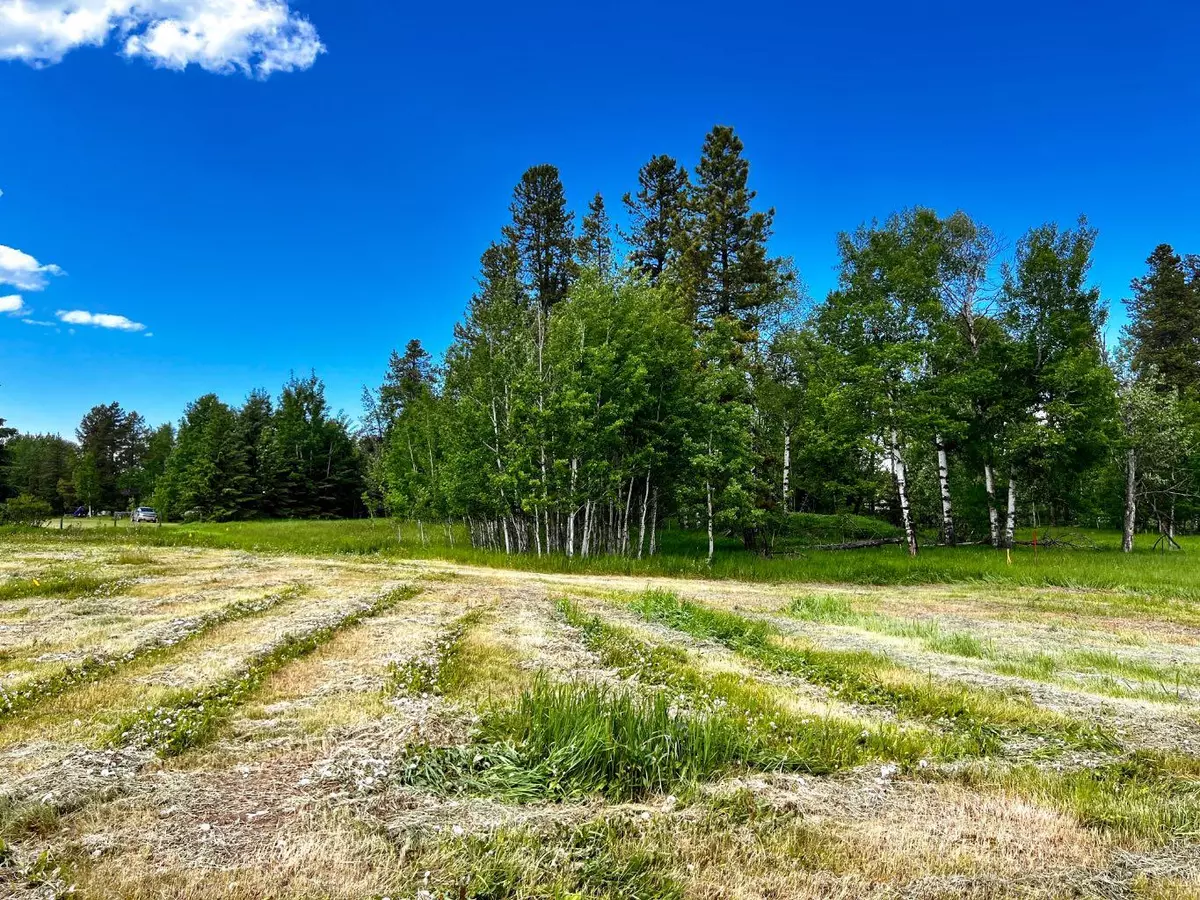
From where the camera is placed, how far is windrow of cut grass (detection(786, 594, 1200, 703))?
25.0 ft

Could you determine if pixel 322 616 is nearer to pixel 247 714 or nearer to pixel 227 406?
pixel 247 714

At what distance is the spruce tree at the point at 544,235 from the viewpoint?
1401 inches

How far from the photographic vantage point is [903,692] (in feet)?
23.6

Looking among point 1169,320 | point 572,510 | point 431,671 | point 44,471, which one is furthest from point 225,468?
point 1169,320

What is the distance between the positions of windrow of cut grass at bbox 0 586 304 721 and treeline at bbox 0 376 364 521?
43657 mm

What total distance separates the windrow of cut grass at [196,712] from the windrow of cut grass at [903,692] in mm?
6498

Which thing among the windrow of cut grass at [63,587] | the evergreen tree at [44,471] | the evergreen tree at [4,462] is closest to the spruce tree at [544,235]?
the windrow of cut grass at [63,587]

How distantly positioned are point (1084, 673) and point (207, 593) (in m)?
16.9

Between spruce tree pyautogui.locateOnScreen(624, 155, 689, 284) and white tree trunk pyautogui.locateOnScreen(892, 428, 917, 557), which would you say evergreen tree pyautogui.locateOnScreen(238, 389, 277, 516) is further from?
white tree trunk pyautogui.locateOnScreen(892, 428, 917, 557)

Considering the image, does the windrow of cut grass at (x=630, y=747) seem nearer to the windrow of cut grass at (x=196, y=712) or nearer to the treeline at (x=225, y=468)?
the windrow of cut grass at (x=196, y=712)

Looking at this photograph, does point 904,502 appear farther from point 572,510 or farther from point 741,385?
point 572,510

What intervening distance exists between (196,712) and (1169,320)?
217ft

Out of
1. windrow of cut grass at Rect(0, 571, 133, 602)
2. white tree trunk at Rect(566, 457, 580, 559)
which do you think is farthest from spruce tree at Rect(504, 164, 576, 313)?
windrow of cut grass at Rect(0, 571, 133, 602)

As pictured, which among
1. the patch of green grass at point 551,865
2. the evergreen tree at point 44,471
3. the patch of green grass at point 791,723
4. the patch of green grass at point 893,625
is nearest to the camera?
the patch of green grass at point 551,865
